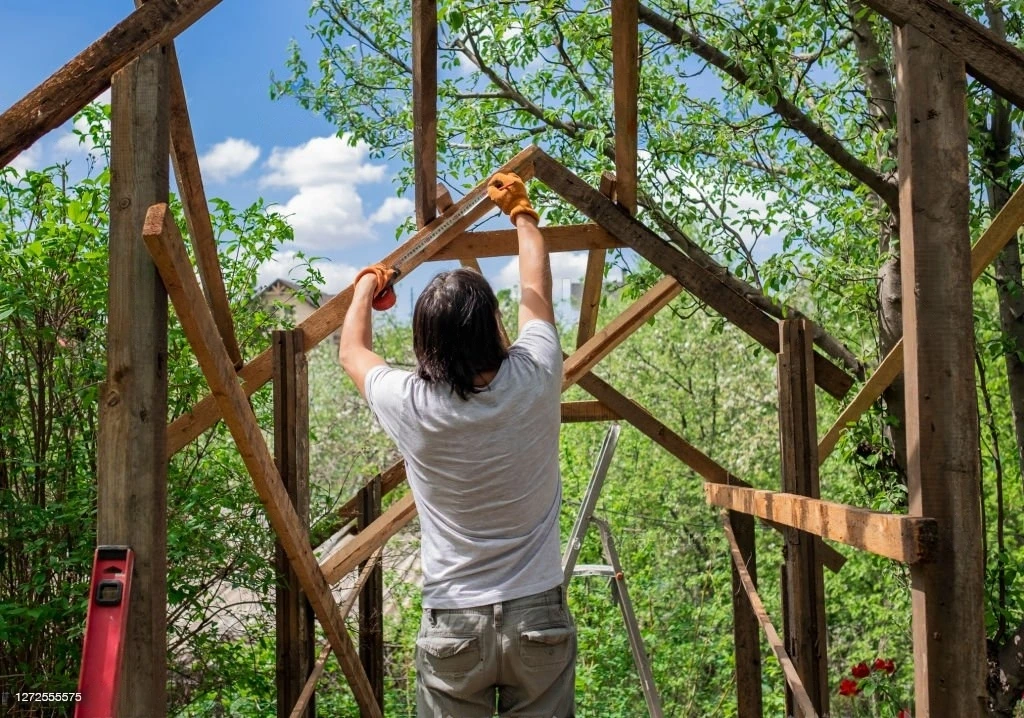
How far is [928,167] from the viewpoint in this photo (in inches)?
84.6

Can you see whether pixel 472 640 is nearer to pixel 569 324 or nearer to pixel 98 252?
pixel 98 252

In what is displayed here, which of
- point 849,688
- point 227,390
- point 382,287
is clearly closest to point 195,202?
point 382,287

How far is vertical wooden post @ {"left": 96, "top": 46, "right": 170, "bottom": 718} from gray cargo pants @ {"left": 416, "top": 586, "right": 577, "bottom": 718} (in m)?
0.56

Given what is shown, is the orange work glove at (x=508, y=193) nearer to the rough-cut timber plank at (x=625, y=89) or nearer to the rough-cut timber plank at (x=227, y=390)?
the rough-cut timber plank at (x=227, y=390)

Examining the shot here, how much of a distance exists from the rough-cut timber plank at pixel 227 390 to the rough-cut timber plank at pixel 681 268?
224 cm

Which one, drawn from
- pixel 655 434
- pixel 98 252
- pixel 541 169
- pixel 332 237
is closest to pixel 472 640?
pixel 98 252

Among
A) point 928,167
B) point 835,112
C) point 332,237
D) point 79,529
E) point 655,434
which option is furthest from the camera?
point 332,237

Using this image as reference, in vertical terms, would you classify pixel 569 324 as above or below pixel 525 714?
above

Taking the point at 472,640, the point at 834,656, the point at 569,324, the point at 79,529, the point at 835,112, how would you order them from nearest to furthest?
the point at 472,640, the point at 79,529, the point at 835,112, the point at 834,656, the point at 569,324

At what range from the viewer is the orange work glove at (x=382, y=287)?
249 cm

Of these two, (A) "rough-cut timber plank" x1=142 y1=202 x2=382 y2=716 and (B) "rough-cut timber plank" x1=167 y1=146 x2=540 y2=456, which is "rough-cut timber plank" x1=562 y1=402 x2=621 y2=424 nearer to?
(B) "rough-cut timber plank" x1=167 y1=146 x2=540 y2=456

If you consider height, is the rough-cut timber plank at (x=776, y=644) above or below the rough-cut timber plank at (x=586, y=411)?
below

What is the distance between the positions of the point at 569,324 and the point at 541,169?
14.6 m

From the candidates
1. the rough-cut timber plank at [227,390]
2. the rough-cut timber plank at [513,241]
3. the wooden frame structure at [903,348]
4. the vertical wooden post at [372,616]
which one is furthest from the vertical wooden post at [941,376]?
the vertical wooden post at [372,616]
